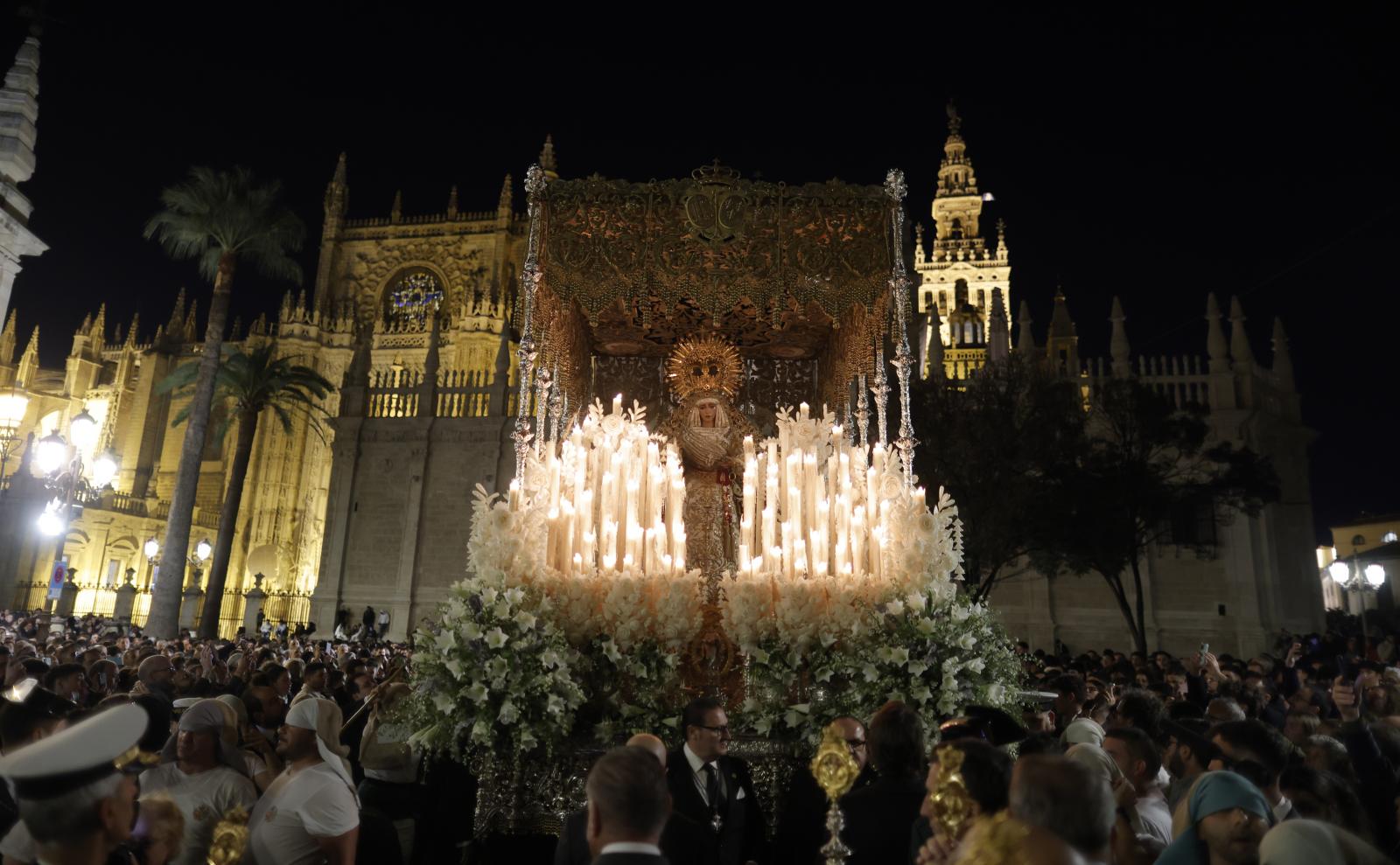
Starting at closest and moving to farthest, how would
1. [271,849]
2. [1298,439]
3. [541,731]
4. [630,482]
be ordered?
[271,849]
[541,731]
[630,482]
[1298,439]

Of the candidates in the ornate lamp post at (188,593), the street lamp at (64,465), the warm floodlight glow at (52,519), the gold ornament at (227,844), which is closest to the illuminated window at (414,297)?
the ornate lamp post at (188,593)

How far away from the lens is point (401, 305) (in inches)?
1913

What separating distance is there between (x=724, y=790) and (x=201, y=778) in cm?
277

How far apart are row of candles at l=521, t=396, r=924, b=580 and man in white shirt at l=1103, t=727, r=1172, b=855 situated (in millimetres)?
2978

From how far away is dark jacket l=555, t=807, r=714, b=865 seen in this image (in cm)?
374

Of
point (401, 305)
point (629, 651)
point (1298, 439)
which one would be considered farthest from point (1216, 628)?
point (401, 305)

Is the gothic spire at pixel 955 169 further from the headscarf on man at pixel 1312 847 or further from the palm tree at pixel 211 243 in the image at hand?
the headscarf on man at pixel 1312 847

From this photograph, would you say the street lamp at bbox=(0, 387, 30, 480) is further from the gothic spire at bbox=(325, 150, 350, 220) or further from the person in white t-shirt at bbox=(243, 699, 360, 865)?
the gothic spire at bbox=(325, 150, 350, 220)

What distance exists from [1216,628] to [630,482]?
2599cm

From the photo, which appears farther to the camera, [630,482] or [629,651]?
[630,482]

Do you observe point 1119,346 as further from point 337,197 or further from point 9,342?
point 9,342

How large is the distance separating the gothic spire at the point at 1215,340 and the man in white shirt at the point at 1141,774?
29308 millimetres

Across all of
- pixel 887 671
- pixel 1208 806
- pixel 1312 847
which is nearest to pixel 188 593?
Result: pixel 887 671

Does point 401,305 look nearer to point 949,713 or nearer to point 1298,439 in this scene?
point 1298,439
